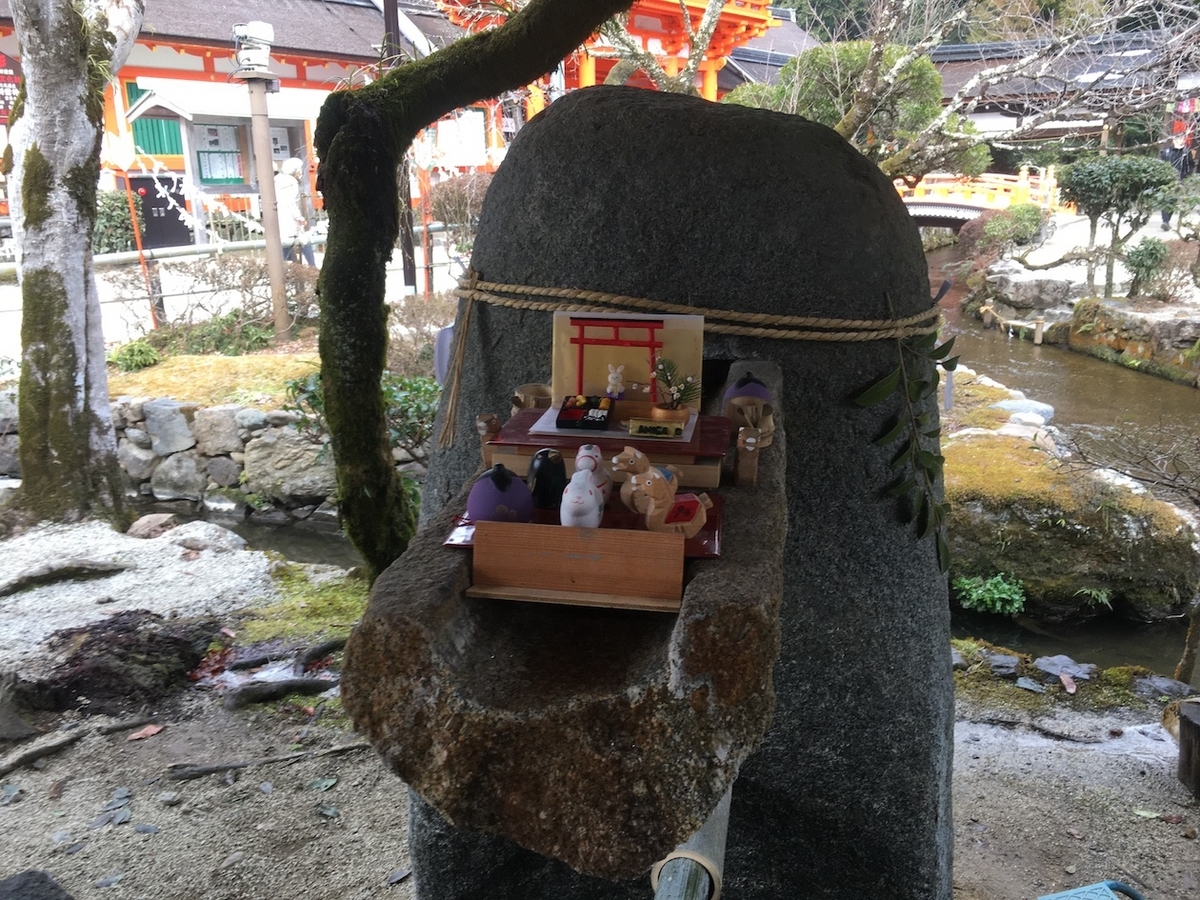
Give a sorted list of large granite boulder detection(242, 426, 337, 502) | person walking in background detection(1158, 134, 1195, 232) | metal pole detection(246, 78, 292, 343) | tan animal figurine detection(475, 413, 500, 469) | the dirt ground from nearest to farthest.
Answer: tan animal figurine detection(475, 413, 500, 469) → the dirt ground → large granite boulder detection(242, 426, 337, 502) → metal pole detection(246, 78, 292, 343) → person walking in background detection(1158, 134, 1195, 232)

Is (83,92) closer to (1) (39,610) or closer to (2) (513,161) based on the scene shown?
(1) (39,610)

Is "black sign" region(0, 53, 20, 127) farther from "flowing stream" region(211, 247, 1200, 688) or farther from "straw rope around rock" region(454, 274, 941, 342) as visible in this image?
"straw rope around rock" region(454, 274, 941, 342)

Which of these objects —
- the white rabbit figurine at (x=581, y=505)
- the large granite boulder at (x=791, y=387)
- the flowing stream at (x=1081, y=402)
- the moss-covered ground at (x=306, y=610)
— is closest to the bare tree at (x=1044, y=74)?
the flowing stream at (x=1081, y=402)

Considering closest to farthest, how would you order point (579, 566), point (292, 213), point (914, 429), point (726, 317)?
point (579, 566), point (726, 317), point (914, 429), point (292, 213)

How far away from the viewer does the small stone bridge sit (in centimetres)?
1617

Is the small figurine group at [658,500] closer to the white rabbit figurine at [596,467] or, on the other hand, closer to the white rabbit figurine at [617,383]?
the white rabbit figurine at [596,467]

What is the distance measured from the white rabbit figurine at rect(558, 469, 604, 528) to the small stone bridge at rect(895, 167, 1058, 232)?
53.6 feet

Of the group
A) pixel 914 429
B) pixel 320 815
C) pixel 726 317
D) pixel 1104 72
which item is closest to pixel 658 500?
pixel 726 317

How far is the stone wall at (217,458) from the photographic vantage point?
7867 millimetres

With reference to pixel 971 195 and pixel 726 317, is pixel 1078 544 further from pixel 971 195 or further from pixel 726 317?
pixel 971 195

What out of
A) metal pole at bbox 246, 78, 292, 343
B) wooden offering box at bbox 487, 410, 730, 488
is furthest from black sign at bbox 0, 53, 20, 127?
wooden offering box at bbox 487, 410, 730, 488

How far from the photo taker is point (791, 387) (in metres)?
1.74

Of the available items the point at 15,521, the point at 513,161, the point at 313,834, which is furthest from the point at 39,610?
the point at 513,161

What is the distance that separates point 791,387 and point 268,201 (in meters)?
8.00
